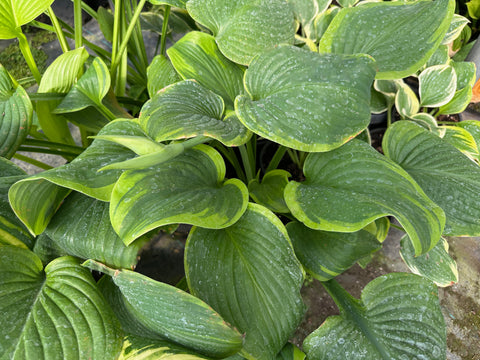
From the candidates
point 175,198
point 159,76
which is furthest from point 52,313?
point 159,76

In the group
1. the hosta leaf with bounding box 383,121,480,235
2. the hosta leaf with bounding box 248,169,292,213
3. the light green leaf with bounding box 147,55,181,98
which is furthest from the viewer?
the light green leaf with bounding box 147,55,181,98

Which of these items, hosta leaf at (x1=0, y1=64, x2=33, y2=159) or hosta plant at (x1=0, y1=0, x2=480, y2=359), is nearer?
hosta plant at (x1=0, y1=0, x2=480, y2=359)

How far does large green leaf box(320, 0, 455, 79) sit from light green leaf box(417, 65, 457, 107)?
0.32 m

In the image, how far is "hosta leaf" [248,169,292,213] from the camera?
717 millimetres

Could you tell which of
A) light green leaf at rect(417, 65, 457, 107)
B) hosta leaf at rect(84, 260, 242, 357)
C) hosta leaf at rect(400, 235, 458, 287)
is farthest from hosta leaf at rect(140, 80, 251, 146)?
light green leaf at rect(417, 65, 457, 107)

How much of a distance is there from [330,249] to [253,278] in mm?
174

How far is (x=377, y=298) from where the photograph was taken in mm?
633

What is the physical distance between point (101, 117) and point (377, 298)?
78 cm

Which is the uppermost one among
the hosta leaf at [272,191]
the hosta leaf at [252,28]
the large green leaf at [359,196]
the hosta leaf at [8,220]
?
the hosta leaf at [252,28]

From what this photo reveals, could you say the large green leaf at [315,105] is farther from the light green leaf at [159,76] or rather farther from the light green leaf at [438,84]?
the light green leaf at [438,84]

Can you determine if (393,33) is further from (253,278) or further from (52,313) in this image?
(52,313)

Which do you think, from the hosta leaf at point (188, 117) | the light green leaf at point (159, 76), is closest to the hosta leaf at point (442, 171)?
the hosta leaf at point (188, 117)

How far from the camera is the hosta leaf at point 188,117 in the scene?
20.9 inches

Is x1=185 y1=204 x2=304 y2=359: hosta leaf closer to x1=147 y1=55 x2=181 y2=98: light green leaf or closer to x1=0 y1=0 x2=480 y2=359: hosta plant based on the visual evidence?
x1=0 y1=0 x2=480 y2=359: hosta plant
